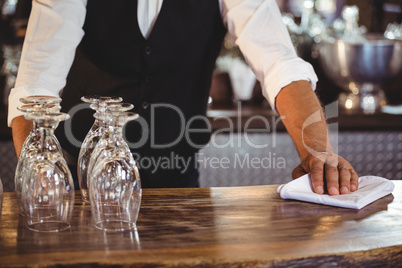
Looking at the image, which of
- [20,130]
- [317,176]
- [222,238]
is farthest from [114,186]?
[20,130]

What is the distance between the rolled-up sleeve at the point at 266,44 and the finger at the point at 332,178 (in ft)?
1.28

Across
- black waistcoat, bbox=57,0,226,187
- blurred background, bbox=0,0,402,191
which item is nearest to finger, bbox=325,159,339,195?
black waistcoat, bbox=57,0,226,187

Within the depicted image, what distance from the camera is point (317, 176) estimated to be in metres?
1.55

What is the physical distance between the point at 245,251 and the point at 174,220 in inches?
10.3

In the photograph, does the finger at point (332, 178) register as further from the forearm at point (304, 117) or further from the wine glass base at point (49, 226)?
the wine glass base at point (49, 226)

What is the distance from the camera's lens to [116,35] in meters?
2.17

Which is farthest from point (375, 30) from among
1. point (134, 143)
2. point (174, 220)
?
point (174, 220)

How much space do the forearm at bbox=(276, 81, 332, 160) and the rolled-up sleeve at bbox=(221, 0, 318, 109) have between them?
0.11ft

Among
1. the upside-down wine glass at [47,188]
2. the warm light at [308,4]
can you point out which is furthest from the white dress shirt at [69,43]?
the warm light at [308,4]

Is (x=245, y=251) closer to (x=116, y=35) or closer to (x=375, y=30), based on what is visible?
(x=116, y=35)

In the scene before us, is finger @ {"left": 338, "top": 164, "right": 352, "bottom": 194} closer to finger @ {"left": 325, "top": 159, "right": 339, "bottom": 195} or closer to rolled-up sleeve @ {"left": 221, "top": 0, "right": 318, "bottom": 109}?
finger @ {"left": 325, "top": 159, "right": 339, "bottom": 195}

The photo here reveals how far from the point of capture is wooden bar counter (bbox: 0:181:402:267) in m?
1.11

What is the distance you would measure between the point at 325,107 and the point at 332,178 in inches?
90.2

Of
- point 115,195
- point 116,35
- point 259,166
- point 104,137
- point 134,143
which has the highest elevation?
point 116,35
